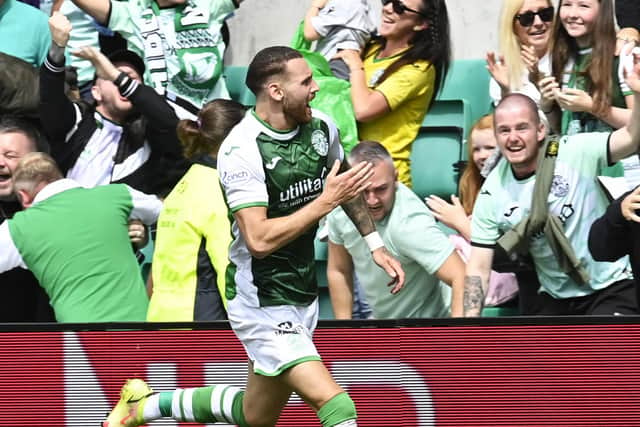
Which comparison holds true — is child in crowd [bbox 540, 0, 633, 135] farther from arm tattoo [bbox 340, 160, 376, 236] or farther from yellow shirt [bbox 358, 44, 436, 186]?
arm tattoo [bbox 340, 160, 376, 236]

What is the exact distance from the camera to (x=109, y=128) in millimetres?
8336

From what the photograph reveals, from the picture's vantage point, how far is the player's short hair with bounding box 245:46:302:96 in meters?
5.90

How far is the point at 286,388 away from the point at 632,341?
159 centimetres

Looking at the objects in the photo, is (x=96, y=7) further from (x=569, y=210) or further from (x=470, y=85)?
(x=569, y=210)

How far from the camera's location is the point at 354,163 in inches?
286

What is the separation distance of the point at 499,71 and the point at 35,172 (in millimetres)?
2727

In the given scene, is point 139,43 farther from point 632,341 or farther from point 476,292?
point 632,341

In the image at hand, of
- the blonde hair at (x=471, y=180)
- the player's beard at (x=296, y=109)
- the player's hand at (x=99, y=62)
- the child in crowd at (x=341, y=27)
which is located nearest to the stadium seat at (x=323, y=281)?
the blonde hair at (x=471, y=180)

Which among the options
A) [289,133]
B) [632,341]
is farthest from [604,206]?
[289,133]

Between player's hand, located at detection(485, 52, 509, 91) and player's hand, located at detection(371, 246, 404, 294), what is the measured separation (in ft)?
7.21

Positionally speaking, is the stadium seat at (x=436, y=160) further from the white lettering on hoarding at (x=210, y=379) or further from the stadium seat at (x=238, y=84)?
the white lettering on hoarding at (x=210, y=379)

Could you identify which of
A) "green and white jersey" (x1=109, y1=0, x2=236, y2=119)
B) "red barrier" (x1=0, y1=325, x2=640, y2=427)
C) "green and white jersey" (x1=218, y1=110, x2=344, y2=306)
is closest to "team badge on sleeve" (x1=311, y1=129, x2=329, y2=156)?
"green and white jersey" (x1=218, y1=110, x2=344, y2=306)

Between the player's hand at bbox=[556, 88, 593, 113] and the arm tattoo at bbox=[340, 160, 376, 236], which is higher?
the player's hand at bbox=[556, 88, 593, 113]

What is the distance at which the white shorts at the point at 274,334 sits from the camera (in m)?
5.85
